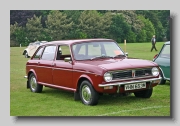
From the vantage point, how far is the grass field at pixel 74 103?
11516mm

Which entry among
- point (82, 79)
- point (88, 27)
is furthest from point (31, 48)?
point (82, 79)

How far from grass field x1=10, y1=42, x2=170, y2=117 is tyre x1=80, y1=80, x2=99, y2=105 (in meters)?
0.13

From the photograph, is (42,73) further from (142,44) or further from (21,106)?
(142,44)

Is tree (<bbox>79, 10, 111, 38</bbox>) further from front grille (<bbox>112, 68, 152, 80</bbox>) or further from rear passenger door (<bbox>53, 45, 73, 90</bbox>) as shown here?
front grille (<bbox>112, 68, 152, 80</bbox>)

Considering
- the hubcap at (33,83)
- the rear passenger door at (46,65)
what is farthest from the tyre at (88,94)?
the hubcap at (33,83)

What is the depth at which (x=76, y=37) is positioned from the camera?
13.4 m

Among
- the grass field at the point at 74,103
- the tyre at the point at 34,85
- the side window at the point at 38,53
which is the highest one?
the side window at the point at 38,53

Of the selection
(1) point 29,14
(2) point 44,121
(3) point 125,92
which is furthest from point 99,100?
(1) point 29,14

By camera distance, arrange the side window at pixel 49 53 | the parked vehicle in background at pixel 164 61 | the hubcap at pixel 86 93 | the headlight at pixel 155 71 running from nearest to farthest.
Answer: the hubcap at pixel 86 93 → the headlight at pixel 155 71 → the side window at pixel 49 53 → the parked vehicle in background at pixel 164 61

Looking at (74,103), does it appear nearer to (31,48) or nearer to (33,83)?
(31,48)

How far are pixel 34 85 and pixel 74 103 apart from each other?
7.08 feet

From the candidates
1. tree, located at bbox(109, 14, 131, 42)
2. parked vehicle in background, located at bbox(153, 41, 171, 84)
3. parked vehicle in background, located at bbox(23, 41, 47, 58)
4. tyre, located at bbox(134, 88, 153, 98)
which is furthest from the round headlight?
parked vehicle in background, located at bbox(23, 41, 47, 58)

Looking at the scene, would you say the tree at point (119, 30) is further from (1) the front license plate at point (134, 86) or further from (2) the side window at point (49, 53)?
(1) the front license plate at point (134, 86)

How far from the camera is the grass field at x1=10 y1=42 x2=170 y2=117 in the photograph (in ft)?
37.8
